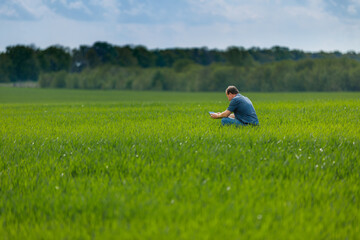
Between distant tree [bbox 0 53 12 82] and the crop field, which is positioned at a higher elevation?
distant tree [bbox 0 53 12 82]

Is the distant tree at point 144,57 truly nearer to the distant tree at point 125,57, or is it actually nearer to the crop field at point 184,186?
the distant tree at point 125,57

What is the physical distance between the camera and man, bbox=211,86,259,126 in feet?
34.5

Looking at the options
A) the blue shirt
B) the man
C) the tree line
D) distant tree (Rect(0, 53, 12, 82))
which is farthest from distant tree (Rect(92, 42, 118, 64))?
the blue shirt

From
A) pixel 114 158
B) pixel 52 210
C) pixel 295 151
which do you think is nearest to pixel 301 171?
pixel 295 151

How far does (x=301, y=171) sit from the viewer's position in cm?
667

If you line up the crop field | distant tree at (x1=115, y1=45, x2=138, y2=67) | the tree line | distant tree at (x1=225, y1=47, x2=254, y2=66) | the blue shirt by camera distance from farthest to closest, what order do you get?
1. distant tree at (x1=115, y1=45, x2=138, y2=67)
2. distant tree at (x1=225, y1=47, x2=254, y2=66)
3. the tree line
4. the blue shirt
5. the crop field

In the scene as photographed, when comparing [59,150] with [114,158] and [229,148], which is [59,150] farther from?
[229,148]

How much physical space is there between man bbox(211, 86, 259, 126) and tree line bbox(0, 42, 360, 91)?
7190 cm

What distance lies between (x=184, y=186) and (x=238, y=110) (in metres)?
5.50

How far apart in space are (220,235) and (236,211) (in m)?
0.67

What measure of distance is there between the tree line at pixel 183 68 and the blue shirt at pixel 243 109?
72.0m

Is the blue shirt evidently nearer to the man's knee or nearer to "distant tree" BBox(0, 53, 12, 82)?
the man's knee

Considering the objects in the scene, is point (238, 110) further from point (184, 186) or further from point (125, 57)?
point (125, 57)

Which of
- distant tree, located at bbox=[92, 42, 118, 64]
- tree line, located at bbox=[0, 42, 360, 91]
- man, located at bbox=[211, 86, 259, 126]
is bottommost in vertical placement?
man, located at bbox=[211, 86, 259, 126]
